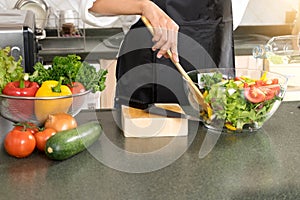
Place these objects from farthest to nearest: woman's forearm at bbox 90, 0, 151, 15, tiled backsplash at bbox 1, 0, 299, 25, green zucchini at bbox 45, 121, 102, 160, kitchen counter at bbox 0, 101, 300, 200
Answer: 1. tiled backsplash at bbox 1, 0, 299, 25
2. woman's forearm at bbox 90, 0, 151, 15
3. green zucchini at bbox 45, 121, 102, 160
4. kitchen counter at bbox 0, 101, 300, 200

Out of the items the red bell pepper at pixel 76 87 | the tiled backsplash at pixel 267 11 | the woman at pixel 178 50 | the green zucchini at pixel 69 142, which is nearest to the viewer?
the green zucchini at pixel 69 142

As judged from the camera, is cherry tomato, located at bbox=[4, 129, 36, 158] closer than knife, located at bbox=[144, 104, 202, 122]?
Yes

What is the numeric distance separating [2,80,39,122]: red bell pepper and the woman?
64 centimetres

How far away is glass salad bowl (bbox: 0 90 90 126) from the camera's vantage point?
117 cm

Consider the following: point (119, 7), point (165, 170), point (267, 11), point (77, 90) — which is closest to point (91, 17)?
point (119, 7)

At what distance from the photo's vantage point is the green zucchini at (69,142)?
1102 mm

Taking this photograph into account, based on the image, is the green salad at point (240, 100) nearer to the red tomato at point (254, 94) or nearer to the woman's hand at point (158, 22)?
the red tomato at point (254, 94)

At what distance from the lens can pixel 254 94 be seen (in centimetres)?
124

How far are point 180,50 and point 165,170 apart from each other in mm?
846

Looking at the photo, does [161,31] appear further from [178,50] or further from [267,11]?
[267,11]

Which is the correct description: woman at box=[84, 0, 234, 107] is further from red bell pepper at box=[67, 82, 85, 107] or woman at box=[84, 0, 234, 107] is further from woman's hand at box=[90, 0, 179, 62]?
red bell pepper at box=[67, 82, 85, 107]

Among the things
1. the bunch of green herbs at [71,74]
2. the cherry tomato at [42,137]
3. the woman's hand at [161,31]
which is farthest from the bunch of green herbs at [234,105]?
the cherry tomato at [42,137]

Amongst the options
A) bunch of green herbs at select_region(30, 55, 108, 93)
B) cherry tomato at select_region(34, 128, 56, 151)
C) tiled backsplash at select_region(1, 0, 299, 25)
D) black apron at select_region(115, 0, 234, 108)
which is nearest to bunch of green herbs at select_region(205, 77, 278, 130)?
bunch of green herbs at select_region(30, 55, 108, 93)

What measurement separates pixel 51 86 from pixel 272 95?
1.69 ft
